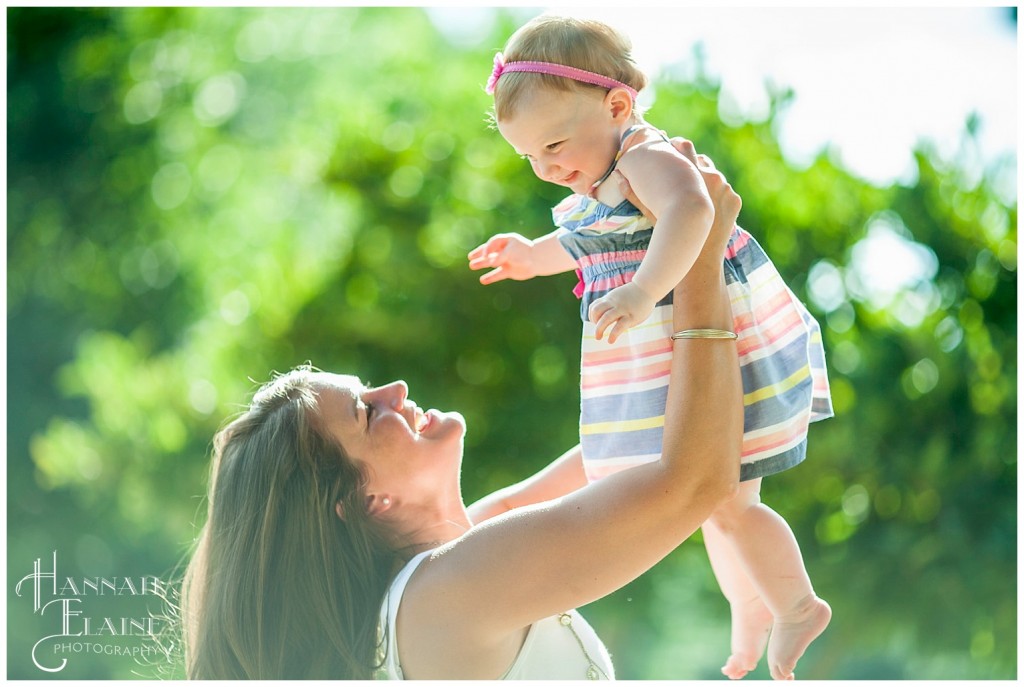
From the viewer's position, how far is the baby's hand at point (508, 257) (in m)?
1.33

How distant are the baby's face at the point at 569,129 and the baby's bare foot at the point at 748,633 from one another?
59cm

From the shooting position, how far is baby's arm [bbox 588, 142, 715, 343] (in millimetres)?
967

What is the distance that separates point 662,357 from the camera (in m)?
1.16

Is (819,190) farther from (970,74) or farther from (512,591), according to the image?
(512,591)

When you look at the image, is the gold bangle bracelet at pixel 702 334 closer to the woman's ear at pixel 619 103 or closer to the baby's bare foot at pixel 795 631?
the woman's ear at pixel 619 103

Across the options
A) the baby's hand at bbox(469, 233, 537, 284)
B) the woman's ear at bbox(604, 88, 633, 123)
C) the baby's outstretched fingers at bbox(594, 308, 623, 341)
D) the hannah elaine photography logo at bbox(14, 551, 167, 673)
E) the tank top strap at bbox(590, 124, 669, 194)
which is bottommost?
the hannah elaine photography logo at bbox(14, 551, 167, 673)

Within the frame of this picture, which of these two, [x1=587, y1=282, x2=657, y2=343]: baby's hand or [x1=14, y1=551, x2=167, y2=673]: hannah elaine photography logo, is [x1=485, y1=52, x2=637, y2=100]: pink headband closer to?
[x1=587, y1=282, x2=657, y2=343]: baby's hand

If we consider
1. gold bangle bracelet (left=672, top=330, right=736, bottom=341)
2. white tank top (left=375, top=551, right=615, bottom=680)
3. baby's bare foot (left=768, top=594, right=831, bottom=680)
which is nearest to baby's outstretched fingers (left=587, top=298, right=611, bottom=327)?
gold bangle bracelet (left=672, top=330, right=736, bottom=341)

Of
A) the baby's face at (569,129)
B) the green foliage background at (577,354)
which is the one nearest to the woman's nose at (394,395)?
the baby's face at (569,129)

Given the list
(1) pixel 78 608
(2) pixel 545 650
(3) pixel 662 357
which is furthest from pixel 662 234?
(1) pixel 78 608

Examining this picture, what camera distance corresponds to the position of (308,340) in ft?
11.1

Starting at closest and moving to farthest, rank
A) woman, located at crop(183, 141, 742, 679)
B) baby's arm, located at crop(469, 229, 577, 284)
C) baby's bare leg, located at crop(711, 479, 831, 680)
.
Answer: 1. woman, located at crop(183, 141, 742, 679)
2. baby's bare leg, located at crop(711, 479, 831, 680)
3. baby's arm, located at crop(469, 229, 577, 284)

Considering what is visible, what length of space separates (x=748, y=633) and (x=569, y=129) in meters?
0.69

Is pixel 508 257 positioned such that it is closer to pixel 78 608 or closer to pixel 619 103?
pixel 619 103
